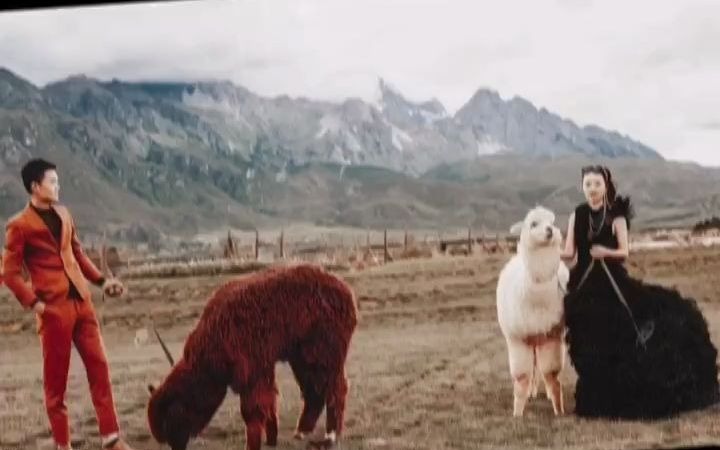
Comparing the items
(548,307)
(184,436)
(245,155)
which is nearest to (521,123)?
(548,307)

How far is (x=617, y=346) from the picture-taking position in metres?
3.18

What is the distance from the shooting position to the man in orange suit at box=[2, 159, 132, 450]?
2918 mm

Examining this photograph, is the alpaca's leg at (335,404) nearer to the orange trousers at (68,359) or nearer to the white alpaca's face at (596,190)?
the orange trousers at (68,359)

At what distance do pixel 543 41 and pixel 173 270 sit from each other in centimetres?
115

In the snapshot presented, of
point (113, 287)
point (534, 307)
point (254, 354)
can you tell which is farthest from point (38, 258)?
point (534, 307)

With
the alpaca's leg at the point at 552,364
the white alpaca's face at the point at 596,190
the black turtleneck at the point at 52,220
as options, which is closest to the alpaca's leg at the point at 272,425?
the black turtleneck at the point at 52,220

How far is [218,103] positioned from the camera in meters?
3.15

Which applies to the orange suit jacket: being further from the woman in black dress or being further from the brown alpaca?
the woman in black dress

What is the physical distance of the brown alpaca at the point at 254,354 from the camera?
2.96m

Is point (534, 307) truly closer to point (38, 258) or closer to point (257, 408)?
point (257, 408)

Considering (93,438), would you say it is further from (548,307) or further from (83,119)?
(548,307)

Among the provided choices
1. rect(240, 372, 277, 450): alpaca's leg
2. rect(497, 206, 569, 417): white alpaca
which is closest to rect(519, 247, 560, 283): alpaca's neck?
rect(497, 206, 569, 417): white alpaca

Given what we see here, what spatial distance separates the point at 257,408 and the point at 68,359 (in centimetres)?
48

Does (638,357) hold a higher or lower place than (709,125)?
lower
